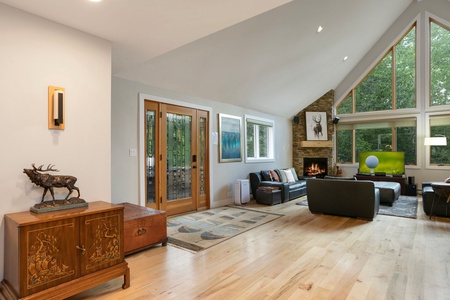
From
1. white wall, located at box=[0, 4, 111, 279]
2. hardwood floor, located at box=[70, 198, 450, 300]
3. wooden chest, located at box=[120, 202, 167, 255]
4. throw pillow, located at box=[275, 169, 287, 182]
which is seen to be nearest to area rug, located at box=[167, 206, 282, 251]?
hardwood floor, located at box=[70, 198, 450, 300]

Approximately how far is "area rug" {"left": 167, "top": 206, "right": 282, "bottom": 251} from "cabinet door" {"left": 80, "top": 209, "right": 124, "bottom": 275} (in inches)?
45.4

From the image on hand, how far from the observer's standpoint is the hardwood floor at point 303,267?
2203 millimetres

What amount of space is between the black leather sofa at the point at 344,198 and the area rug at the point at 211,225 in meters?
0.80

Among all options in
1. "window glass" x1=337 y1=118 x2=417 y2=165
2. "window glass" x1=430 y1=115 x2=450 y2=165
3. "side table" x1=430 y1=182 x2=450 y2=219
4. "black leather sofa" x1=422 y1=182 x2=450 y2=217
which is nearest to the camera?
"side table" x1=430 y1=182 x2=450 y2=219

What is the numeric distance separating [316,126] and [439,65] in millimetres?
3766

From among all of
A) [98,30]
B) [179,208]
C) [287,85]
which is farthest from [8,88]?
[287,85]

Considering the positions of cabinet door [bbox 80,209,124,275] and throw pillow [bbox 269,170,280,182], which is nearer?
cabinet door [bbox 80,209,124,275]

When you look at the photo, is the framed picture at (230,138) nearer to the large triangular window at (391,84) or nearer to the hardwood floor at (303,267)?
the hardwood floor at (303,267)

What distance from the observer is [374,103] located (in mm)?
8461

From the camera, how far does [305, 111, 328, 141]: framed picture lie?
344 inches

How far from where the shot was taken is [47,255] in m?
1.85

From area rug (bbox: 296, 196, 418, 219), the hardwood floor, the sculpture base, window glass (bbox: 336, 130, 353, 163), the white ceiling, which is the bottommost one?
the hardwood floor

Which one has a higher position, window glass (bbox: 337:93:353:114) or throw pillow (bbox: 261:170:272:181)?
window glass (bbox: 337:93:353:114)

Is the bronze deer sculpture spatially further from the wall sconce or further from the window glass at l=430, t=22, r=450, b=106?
the window glass at l=430, t=22, r=450, b=106
